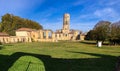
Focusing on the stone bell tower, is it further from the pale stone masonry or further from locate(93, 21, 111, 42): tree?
locate(93, 21, 111, 42): tree

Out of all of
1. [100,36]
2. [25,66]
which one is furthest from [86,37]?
[25,66]

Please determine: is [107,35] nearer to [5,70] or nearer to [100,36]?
[100,36]

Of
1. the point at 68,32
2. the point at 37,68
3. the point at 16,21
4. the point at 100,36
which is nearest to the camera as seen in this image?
the point at 37,68

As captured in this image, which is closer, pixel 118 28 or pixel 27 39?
pixel 118 28

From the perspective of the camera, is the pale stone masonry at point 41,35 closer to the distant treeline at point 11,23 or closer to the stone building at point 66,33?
the stone building at point 66,33

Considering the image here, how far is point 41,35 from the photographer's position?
83500mm

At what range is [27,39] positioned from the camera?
7569 centimetres

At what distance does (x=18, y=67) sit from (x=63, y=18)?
112 metres

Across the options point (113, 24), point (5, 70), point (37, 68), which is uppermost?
point (113, 24)

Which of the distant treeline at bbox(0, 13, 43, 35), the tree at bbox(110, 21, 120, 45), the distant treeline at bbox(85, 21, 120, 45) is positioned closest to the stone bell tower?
the distant treeline at bbox(0, 13, 43, 35)

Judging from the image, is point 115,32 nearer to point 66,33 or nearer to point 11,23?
point 11,23

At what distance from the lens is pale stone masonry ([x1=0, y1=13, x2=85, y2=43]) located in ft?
221

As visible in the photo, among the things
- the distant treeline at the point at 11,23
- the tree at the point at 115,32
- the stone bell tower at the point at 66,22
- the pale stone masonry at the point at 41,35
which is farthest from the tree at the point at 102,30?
the stone bell tower at the point at 66,22

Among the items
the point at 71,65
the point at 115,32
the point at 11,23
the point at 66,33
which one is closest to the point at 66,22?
the point at 66,33
